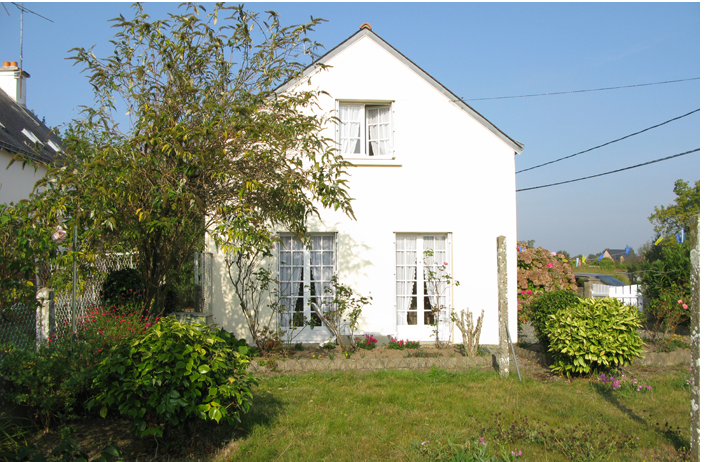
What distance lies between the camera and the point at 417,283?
32.0ft

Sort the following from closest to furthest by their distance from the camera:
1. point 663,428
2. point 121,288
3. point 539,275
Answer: point 663,428, point 121,288, point 539,275

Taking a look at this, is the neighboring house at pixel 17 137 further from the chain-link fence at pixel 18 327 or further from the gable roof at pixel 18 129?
the chain-link fence at pixel 18 327

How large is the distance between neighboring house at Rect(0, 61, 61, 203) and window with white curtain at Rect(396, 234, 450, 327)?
318 inches

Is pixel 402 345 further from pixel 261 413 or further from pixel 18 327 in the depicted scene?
pixel 18 327

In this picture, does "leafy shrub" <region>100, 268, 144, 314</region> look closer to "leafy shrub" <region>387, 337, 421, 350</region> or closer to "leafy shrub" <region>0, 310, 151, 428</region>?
"leafy shrub" <region>0, 310, 151, 428</region>

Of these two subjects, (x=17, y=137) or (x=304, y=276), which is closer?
(x=304, y=276)

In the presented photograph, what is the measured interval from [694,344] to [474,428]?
2253mm

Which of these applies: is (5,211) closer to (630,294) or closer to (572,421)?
(572,421)

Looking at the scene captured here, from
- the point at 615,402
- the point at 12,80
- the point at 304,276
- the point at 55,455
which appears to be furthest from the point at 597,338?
the point at 12,80

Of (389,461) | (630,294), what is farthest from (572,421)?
(630,294)

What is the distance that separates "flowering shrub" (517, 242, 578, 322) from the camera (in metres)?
10.7

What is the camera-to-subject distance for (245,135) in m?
5.93

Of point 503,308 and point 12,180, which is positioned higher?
point 12,180

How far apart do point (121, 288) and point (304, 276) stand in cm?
334
